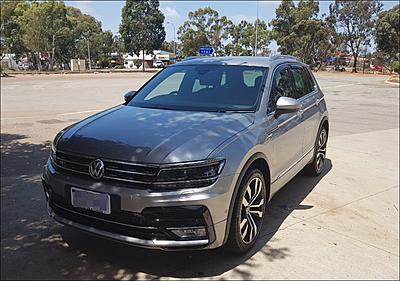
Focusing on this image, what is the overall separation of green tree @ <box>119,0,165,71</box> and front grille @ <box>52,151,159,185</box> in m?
67.4

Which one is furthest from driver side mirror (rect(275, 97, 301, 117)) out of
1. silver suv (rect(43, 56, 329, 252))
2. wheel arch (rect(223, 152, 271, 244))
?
wheel arch (rect(223, 152, 271, 244))

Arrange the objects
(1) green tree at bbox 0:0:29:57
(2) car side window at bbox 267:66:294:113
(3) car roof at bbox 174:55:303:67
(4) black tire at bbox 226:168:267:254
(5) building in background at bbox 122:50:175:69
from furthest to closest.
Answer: (5) building in background at bbox 122:50:175:69, (1) green tree at bbox 0:0:29:57, (3) car roof at bbox 174:55:303:67, (2) car side window at bbox 267:66:294:113, (4) black tire at bbox 226:168:267:254

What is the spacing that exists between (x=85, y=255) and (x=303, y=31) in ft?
207

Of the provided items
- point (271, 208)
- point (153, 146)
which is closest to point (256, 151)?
point (153, 146)

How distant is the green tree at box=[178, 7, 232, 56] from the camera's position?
211ft

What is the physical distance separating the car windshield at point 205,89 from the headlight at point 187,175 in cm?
113

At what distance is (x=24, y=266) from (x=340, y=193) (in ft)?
13.0

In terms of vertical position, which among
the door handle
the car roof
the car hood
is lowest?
the door handle

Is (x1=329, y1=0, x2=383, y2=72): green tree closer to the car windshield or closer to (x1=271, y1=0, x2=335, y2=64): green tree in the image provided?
(x1=271, y1=0, x2=335, y2=64): green tree

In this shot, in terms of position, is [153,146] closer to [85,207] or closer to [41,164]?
[85,207]

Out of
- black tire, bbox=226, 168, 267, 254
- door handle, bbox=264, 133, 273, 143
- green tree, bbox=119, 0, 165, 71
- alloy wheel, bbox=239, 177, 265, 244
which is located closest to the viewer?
black tire, bbox=226, 168, 267, 254

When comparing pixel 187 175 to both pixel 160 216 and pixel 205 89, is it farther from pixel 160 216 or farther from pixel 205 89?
pixel 205 89

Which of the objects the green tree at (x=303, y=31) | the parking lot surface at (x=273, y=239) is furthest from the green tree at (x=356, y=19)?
the parking lot surface at (x=273, y=239)

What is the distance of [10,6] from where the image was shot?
54.2m
